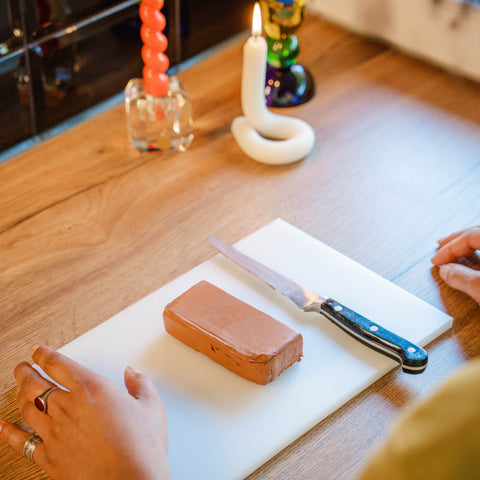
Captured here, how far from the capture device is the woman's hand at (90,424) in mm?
703

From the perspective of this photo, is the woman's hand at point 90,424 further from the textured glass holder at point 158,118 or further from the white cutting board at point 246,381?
the textured glass holder at point 158,118

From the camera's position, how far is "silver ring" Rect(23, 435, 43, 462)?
2.53 ft

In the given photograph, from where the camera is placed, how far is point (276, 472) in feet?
2.55

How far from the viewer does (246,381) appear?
0.84 meters

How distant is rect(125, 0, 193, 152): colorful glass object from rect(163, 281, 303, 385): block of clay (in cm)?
41

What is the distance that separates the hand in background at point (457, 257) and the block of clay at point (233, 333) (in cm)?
25

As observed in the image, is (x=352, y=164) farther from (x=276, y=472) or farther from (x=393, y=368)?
(x=276, y=472)

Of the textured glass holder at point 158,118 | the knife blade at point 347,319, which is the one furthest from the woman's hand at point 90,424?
the textured glass holder at point 158,118

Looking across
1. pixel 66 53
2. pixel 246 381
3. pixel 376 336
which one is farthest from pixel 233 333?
pixel 66 53

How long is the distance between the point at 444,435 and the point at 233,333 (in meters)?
0.43

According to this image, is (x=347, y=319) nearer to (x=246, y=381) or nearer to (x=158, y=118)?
(x=246, y=381)

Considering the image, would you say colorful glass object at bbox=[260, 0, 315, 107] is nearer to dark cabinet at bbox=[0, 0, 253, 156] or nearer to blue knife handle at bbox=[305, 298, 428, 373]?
dark cabinet at bbox=[0, 0, 253, 156]

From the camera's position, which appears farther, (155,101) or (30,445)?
(155,101)

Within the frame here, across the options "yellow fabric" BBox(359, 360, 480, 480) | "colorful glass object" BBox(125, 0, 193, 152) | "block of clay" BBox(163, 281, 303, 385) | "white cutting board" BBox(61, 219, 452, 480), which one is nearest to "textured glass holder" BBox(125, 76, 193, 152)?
"colorful glass object" BBox(125, 0, 193, 152)
